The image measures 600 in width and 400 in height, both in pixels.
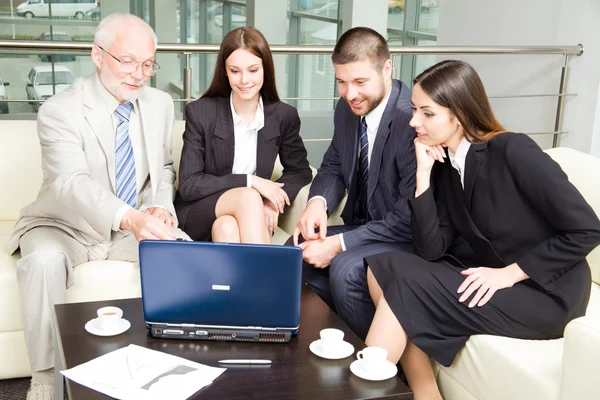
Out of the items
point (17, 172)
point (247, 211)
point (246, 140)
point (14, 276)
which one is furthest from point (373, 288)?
point (17, 172)

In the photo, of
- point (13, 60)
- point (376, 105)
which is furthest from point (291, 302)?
point (13, 60)

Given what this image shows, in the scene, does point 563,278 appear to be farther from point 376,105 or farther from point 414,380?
point 376,105

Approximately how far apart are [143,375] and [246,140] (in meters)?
1.46

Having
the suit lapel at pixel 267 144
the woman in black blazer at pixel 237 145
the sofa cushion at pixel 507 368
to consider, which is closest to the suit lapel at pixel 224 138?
the woman in black blazer at pixel 237 145

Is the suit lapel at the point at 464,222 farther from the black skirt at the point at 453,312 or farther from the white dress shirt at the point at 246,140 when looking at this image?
the white dress shirt at the point at 246,140

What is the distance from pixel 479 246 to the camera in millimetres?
2223

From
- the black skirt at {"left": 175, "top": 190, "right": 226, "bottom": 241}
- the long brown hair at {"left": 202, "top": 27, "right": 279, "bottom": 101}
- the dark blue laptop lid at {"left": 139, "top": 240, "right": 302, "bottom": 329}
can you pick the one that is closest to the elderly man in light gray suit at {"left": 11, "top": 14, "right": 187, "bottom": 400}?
the black skirt at {"left": 175, "top": 190, "right": 226, "bottom": 241}

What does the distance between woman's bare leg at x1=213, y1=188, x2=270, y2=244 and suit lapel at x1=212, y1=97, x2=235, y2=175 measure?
0.17 metres

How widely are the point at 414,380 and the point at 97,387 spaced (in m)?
0.97

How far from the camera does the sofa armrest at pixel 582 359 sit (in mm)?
1571

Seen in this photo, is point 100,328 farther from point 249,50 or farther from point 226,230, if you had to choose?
point 249,50

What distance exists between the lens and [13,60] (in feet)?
26.5

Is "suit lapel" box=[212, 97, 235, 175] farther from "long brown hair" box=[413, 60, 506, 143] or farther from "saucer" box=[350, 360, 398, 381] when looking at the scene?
"saucer" box=[350, 360, 398, 381]

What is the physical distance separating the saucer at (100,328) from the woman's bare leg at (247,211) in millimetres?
796
